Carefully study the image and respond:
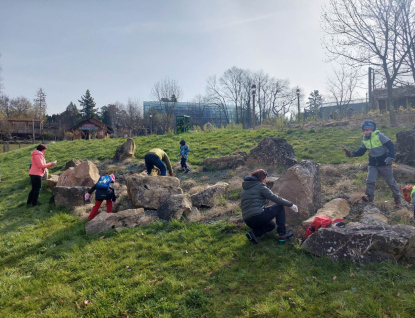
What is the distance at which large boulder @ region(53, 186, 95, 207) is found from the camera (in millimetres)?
7504

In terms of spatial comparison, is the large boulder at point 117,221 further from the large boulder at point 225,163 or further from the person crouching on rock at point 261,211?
the large boulder at point 225,163

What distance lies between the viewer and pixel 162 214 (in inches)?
246

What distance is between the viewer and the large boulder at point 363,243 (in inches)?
143

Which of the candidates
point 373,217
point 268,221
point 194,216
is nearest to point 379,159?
point 373,217

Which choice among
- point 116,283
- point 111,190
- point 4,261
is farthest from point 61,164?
point 116,283

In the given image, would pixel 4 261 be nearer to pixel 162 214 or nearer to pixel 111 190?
pixel 111 190

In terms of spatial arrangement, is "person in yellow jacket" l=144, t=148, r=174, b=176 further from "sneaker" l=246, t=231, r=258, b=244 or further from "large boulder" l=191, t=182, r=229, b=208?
"sneaker" l=246, t=231, r=258, b=244

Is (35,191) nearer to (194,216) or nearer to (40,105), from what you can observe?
(194,216)

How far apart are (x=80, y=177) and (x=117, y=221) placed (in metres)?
3.35

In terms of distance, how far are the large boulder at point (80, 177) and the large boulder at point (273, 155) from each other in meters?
5.28

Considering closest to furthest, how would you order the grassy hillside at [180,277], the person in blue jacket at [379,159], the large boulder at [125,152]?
the grassy hillside at [180,277] < the person in blue jacket at [379,159] < the large boulder at [125,152]

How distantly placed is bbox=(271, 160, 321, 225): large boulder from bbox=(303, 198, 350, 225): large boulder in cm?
19

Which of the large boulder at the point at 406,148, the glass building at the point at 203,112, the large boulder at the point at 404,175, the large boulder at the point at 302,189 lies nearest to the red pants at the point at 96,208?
the large boulder at the point at 302,189

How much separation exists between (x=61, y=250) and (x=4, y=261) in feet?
3.20
